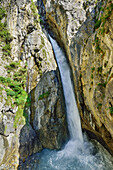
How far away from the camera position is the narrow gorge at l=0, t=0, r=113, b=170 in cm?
617

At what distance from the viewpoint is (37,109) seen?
10.2 meters

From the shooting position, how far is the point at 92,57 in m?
6.75

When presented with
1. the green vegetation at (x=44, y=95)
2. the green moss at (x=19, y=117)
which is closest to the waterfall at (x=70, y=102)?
the green vegetation at (x=44, y=95)

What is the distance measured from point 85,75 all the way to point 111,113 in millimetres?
3865

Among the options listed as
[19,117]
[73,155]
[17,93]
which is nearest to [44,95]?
[17,93]

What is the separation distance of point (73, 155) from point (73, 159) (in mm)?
424

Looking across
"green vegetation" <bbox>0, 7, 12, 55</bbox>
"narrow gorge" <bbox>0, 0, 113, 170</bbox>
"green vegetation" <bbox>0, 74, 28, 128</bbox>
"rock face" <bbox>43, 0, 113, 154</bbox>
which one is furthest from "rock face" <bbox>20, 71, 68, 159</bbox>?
"green vegetation" <bbox>0, 7, 12, 55</bbox>

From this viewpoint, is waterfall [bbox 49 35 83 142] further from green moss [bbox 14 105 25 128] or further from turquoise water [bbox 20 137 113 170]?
green moss [bbox 14 105 25 128]

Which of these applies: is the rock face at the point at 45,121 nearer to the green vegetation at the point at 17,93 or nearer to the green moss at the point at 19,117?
the green moss at the point at 19,117

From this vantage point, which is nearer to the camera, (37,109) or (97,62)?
(97,62)

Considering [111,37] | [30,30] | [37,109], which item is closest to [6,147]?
[37,109]

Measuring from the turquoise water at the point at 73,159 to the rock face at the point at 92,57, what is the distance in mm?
886

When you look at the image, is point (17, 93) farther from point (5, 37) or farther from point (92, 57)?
point (92, 57)

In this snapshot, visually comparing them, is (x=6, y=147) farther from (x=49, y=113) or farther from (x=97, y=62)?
(x=97, y=62)
